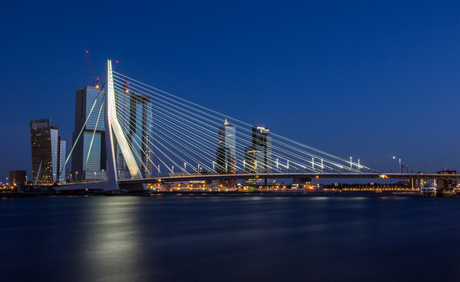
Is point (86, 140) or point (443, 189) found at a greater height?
point (86, 140)

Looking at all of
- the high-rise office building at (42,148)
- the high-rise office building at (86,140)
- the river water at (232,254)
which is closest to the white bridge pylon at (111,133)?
the river water at (232,254)

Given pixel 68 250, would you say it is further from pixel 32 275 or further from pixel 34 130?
pixel 34 130

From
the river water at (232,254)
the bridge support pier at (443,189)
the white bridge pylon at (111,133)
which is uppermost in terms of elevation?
the white bridge pylon at (111,133)

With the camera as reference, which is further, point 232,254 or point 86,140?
point 86,140

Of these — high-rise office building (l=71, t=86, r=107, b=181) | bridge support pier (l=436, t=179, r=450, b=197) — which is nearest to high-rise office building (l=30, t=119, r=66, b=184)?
high-rise office building (l=71, t=86, r=107, b=181)

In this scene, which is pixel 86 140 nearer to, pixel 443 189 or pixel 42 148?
pixel 42 148

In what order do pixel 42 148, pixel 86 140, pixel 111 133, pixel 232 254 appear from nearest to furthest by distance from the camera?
1. pixel 232 254
2. pixel 111 133
3. pixel 86 140
4. pixel 42 148

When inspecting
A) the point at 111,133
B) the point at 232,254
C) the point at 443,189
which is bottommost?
the point at 443,189

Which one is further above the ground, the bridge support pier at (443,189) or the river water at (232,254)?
the river water at (232,254)

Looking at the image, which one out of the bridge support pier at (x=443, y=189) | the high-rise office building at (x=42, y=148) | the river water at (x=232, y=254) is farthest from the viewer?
the high-rise office building at (x=42, y=148)

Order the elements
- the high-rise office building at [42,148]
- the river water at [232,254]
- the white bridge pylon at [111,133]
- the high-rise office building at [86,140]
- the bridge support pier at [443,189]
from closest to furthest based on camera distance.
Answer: the river water at [232,254]
the white bridge pylon at [111,133]
the bridge support pier at [443,189]
the high-rise office building at [86,140]
the high-rise office building at [42,148]

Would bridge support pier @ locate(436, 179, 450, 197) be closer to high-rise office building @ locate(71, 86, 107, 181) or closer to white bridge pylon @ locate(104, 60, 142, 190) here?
white bridge pylon @ locate(104, 60, 142, 190)

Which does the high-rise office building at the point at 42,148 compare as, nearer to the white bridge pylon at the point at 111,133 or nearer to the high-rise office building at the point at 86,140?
the high-rise office building at the point at 86,140

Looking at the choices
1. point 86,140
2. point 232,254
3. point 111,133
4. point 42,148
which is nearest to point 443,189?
point 111,133
